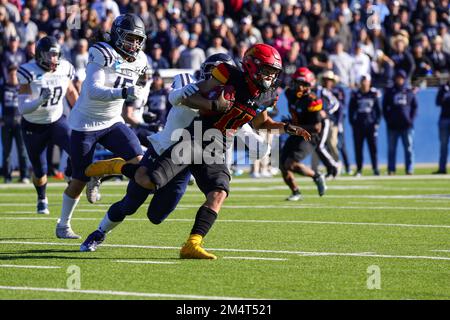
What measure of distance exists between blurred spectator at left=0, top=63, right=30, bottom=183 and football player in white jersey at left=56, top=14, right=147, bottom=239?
9016 millimetres

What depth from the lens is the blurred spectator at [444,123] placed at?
20.8m

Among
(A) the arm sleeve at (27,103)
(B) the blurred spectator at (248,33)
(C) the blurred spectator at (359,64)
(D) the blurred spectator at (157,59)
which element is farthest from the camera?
(C) the blurred spectator at (359,64)

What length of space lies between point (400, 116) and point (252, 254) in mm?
13072

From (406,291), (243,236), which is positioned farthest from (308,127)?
(406,291)

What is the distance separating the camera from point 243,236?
9711 millimetres

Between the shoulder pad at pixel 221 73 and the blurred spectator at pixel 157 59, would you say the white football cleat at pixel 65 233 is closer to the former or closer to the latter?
the shoulder pad at pixel 221 73

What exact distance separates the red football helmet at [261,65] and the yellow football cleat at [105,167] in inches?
56.4

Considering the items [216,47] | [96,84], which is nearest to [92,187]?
[96,84]

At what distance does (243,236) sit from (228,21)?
13280mm

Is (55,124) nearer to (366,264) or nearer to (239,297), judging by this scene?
(366,264)

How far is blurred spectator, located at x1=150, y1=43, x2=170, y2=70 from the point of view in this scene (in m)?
20.3

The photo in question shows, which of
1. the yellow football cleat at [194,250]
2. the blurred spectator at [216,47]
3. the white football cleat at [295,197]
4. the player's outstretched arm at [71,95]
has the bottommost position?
the white football cleat at [295,197]

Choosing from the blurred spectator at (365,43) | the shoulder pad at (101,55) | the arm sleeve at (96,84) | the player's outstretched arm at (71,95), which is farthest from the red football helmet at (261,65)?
the blurred spectator at (365,43)

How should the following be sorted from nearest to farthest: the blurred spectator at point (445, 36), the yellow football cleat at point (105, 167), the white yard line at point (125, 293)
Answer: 1. the white yard line at point (125, 293)
2. the yellow football cleat at point (105, 167)
3. the blurred spectator at point (445, 36)
